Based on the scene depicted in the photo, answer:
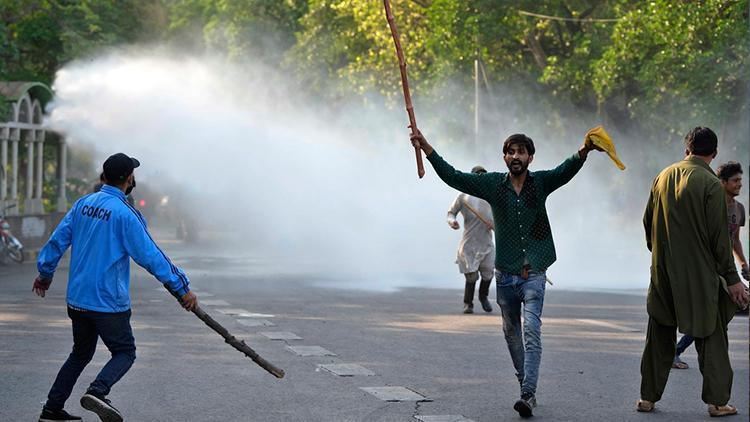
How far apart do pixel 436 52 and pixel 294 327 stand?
25911mm

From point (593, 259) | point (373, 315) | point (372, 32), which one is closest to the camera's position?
point (373, 315)

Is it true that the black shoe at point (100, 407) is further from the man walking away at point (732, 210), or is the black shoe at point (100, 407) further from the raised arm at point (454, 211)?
the raised arm at point (454, 211)

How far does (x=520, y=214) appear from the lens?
8.80 meters

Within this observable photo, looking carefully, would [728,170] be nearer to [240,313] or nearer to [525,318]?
[525,318]

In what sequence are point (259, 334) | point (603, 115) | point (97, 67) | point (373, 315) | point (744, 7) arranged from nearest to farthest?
point (259, 334), point (373, 315), point (744, 7), point (97, 67), point (603, 115)

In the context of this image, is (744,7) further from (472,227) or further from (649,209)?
(649,209)

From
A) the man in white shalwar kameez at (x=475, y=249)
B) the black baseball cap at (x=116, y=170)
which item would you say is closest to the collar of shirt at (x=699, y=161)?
the black baseball cap at (x=116, y=170)

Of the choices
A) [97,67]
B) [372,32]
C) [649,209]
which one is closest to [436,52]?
[372,32]

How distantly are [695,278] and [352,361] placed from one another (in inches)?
138

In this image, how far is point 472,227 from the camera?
16.5m

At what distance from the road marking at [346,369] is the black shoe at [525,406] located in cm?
215

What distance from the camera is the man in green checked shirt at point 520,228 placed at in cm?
875

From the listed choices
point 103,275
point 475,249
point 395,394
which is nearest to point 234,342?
point 103,275

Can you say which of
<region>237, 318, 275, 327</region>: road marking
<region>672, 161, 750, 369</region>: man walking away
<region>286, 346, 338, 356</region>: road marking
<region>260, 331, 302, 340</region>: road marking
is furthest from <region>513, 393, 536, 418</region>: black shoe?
<region>237, 318, 275, 327</region>: road marking
